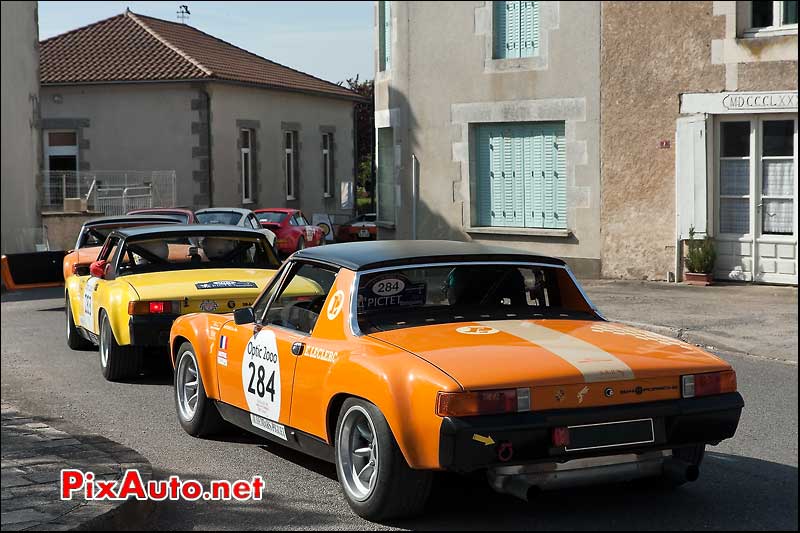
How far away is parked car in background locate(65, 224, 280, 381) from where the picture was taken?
10078 mm

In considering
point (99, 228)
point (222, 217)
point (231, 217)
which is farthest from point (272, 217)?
point (99, 228)

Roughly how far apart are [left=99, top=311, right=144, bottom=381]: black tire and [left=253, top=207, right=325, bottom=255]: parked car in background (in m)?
18.7

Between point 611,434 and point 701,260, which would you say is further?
point 701,260

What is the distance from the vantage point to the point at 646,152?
1892 centimetres

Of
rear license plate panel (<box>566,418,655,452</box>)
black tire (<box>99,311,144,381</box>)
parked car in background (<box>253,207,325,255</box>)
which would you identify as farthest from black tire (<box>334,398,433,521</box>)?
parked car in background (<box>253,207,325,255</box>)

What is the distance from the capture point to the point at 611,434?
5.51m

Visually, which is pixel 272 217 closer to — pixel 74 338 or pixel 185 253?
pixel 74 338

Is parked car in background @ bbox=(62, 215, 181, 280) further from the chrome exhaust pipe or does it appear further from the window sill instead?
the chrome exhaust pipe

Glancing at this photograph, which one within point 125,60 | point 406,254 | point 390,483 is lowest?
point 390,483

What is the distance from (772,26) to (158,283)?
11.1 meters

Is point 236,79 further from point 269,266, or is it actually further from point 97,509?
point 97,509

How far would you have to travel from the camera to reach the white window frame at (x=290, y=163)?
40.1 m

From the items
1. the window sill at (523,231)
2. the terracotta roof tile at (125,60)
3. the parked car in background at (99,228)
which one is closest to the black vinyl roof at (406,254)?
the parked car in background at (99,228)

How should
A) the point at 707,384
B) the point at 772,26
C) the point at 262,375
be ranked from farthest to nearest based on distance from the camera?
the point at 772,26 → the point at 262,375 → the point at 707,384
